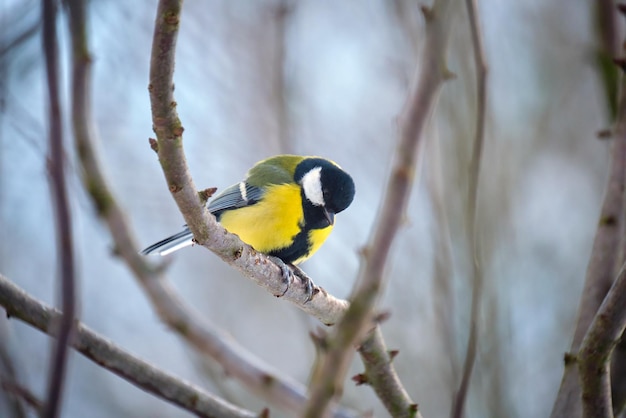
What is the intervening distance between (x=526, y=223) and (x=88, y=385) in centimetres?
394

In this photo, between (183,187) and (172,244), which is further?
(172,244)

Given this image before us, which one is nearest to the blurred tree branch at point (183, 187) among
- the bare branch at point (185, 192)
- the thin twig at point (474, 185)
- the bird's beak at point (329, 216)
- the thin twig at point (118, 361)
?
the bare branch at point (185, 192)

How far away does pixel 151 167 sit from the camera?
16.7ft

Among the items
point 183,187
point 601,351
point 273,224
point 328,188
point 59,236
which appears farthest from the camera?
point 328,188

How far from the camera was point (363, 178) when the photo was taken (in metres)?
4.36

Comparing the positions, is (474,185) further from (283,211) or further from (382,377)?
(283,211)

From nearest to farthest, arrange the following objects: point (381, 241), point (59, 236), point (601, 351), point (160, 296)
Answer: point (59, 236), point (381, 241), point (601, 351), point (160, 296)

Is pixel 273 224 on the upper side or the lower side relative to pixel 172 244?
upper

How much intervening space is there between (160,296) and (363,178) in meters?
2.78

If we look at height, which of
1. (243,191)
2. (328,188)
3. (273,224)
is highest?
(328,188)

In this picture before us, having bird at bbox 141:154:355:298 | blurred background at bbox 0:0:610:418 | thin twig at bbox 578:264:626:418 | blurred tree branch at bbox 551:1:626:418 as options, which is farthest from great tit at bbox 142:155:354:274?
thin twig at bbox 578:264:626:418

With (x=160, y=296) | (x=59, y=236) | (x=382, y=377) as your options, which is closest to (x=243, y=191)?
(x=160, y=296)

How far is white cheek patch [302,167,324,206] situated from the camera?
2803 mm

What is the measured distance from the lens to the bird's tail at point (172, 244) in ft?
9.01
